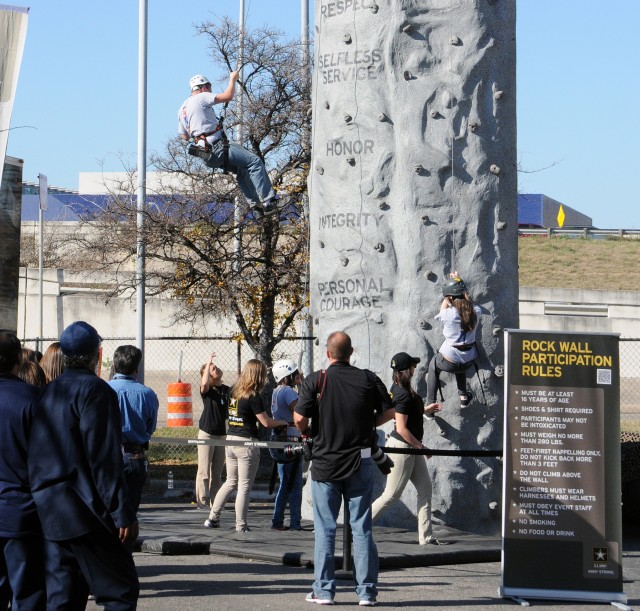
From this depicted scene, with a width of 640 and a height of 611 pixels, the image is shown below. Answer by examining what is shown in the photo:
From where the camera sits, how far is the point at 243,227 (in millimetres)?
18891

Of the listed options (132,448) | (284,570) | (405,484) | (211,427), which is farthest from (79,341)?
(211,427)

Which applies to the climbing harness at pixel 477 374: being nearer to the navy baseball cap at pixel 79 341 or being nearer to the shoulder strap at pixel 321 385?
the shoulder strap at pixel 321 385

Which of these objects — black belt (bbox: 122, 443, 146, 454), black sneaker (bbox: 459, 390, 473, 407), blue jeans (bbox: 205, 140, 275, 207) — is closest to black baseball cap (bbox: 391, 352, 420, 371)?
black sneaker (bbox: 459, 390, 473, 407)

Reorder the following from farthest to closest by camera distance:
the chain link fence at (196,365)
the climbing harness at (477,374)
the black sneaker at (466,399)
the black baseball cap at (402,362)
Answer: the chain link fence at (196,365) < the black sneaker at (466,399) < the climbing harness at (477,374) < the black baseball cap at (402,362)

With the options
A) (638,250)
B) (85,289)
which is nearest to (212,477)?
(85,289)

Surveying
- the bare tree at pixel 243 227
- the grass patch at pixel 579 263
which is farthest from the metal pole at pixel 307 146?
the grass patch at pixel 579 263

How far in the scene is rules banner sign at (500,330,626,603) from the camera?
9516 mm

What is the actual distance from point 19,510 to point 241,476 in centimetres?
580

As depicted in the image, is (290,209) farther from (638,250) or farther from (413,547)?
(638,250)

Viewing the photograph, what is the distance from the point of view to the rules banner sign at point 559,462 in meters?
9.52

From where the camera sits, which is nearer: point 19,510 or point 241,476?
point 19,510

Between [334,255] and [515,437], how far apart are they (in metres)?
4.28

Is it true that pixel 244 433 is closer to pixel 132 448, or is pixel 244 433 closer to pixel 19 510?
pixel 132 448

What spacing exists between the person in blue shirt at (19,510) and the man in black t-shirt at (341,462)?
2811 millimetres
